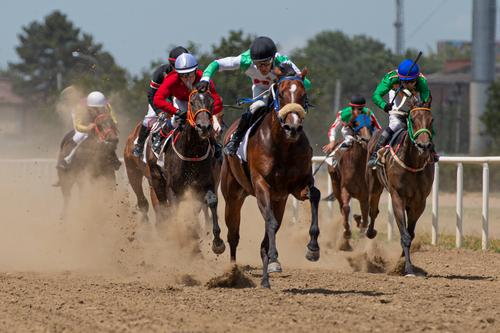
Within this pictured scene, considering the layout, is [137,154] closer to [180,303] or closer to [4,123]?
[180,303]

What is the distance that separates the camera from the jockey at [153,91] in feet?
45.7

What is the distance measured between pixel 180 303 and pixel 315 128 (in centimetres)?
3752

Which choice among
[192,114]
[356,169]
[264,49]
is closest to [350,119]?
[356,169]

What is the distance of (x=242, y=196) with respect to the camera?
11812mm

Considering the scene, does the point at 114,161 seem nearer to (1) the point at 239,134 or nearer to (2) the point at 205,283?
(1) the point at 239,134

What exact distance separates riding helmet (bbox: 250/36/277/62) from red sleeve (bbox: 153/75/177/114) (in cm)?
210

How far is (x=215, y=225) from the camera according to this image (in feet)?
37.6

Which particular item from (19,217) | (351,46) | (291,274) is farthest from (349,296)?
(351,46)

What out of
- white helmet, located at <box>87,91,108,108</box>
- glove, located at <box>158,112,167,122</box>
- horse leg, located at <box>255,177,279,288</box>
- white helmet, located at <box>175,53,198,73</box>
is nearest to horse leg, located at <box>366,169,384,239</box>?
glove, located at <box>158,112,167,122</box>

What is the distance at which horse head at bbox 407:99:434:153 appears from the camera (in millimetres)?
11547

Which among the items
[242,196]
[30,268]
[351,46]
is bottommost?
[30,268]

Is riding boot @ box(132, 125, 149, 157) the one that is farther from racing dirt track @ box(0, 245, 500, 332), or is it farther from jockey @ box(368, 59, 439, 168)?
racing dirt track @ box(0, 245, 500, 332)

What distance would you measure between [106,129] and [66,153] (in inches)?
57.4

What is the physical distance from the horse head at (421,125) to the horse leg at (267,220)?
198 cm
